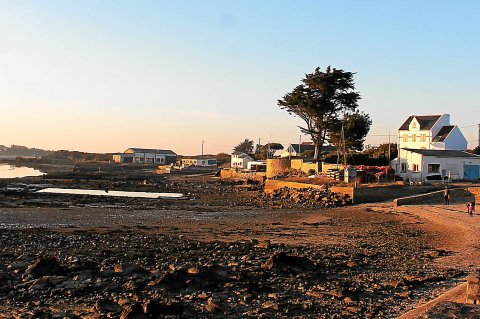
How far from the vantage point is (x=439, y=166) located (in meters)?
45.4

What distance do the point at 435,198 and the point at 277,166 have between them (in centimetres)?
2908

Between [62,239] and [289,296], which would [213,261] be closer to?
[289,296]

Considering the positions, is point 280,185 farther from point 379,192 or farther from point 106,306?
point 106,306

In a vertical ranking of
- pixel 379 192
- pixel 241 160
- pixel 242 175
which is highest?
pixel 241 160

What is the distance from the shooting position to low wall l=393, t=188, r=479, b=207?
109ft

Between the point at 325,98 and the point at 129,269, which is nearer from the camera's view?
the point at 129,269

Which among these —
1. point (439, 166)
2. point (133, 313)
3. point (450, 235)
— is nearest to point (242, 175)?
point (439, 166)

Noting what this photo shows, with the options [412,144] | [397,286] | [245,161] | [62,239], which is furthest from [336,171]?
[245,161]

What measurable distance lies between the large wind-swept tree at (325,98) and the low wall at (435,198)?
69.5ft

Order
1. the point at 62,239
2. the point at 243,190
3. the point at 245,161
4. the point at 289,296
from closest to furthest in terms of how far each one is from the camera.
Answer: the point at 289,296, the point at 62,239, the point at 243,190, the point at 245,161

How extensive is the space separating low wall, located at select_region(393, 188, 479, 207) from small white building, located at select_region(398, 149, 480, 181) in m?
10.0

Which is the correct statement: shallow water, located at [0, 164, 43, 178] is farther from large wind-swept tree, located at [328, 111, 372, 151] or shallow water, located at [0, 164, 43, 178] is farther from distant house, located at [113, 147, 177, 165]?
large wind-swept tree, located at [328, 111, 372, 151]

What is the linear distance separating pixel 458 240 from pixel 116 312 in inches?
Result: 585

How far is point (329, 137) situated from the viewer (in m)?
57.7
